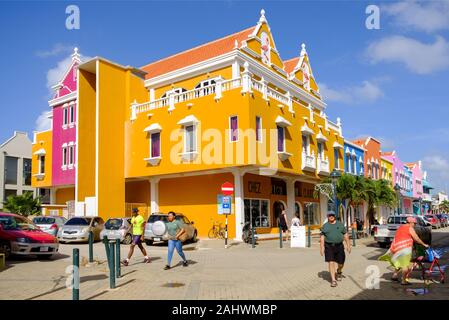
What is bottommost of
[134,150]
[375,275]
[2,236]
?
[375,275]

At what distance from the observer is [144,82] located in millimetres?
32062

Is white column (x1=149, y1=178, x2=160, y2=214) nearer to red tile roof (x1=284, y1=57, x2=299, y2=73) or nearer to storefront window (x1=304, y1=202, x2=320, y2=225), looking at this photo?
storefront window (x1=304, y1=202, x2=320, y2=225)

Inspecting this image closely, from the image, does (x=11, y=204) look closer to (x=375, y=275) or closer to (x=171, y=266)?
(x=171, y=266)

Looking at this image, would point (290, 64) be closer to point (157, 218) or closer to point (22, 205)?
point (157, 218)

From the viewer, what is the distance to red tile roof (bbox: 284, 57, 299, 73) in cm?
3690

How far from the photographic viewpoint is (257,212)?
89.0 feet

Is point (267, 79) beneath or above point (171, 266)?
above

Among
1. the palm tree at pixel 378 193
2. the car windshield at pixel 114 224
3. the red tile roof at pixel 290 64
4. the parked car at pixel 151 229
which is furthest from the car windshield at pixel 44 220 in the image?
the red tile roof at pixel 290 64

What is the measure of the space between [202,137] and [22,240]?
1244cm
